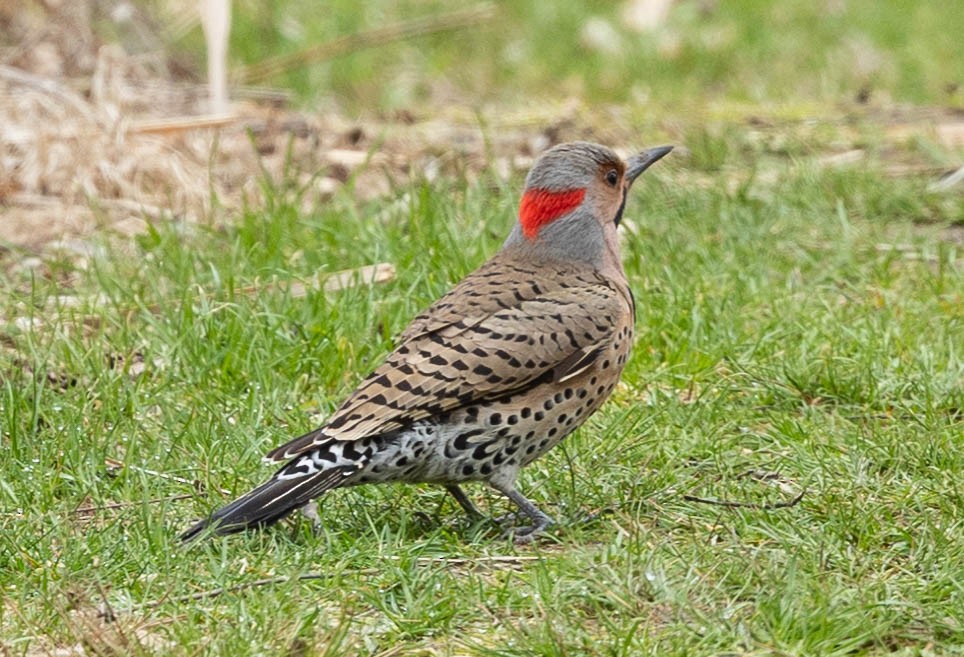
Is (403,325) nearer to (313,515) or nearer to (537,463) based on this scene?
(537,463)

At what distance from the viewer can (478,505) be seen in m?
5.00

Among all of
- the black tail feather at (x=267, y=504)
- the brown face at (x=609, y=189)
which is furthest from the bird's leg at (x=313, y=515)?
the brown face at (x=609, y=189)

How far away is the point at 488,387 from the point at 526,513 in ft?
1.39

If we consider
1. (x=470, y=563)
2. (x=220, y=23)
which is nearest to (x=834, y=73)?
(x=220, y=23)

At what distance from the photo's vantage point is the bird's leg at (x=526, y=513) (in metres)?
4.54

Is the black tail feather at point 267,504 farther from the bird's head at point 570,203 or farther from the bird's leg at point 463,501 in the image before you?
the bird's head at point 570,203

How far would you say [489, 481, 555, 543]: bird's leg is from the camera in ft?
14.9

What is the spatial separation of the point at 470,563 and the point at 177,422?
145cm

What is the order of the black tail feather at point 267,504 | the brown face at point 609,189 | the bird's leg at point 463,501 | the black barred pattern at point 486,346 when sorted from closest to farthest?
the black tail feather at point 267,504 → the black barred pattern at point 486,346 → the bird's leg at point 463,501 → the brown face at point 609,189

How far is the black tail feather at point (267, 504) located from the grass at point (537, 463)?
6 centimetres

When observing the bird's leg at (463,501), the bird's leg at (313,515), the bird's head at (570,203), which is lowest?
the bird's leg at (463,501)

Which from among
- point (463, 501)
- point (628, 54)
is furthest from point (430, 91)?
point (463, 501)

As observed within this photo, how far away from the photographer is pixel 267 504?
429cm

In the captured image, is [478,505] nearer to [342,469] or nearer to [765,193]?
[342,469]
